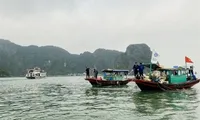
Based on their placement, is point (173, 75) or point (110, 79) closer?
point (173, 75)

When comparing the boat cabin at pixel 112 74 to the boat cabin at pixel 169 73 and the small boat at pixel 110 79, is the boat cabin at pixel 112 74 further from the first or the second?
the boat cabin at pixel 169 73

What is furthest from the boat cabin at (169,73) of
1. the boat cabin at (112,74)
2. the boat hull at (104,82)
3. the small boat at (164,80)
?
the boat cabin at (112,74)

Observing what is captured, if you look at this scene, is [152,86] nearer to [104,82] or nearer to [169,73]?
[169,73]

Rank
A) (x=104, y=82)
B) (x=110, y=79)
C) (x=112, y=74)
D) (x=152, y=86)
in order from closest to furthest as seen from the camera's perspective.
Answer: (x=152, y=86)
(x=104, y=82)
(x=110, y=79)
(x=112, y=74)

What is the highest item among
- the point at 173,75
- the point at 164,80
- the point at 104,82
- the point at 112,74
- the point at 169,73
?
the point at 112,74

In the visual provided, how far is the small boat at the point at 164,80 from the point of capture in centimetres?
3447

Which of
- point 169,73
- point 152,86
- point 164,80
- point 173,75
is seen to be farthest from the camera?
point 173,75

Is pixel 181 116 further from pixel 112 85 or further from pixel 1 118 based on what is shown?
pixel 112 85

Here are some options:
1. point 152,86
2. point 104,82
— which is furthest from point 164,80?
point 104,82

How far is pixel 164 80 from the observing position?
124ft

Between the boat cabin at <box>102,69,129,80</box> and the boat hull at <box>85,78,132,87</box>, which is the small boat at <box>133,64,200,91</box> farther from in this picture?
the boat cabin at <box>102,69,129,80</box>

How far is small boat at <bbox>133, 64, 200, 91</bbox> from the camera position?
34469mm

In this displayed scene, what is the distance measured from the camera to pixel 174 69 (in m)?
38.3

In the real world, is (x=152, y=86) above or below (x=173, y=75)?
below
